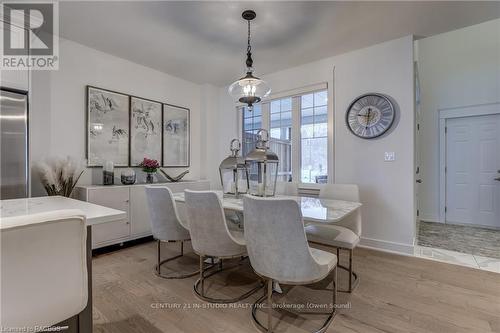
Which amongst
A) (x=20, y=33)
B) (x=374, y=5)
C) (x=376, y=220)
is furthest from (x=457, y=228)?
(x=20, y=33)

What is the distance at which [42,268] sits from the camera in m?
0.82

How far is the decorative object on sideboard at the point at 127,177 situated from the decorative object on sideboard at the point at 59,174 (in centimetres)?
69

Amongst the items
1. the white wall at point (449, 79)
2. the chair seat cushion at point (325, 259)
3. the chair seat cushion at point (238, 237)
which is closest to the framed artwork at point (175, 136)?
the chair seat cushion at point (238, 237)

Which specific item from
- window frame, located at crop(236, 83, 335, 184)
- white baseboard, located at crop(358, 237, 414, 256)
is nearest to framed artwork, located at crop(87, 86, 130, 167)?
window frame, located at crop(236, 83, 335, 184)

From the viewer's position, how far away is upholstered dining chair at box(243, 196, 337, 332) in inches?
56.6

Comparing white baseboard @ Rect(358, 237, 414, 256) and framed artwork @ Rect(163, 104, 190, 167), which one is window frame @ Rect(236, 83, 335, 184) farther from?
framed artwork @ Rect(163, 104, 190, 167)

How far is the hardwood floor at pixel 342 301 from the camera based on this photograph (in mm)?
1710

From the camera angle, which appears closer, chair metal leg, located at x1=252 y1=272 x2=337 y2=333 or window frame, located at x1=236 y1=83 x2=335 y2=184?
chair metal leg, located at x1=252 y1=272 x2=337 y2=333

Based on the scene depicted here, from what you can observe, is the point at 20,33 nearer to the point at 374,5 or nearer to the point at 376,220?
the point at 374,5

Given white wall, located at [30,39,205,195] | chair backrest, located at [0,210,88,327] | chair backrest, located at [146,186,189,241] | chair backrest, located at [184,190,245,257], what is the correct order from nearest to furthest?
chair backrest, located at [0,210,88,327] → chair backrest, located at [184,190,245,257] → chair backrest, located at [146,186,189,241] → white wall, located at [30,39,205,195]

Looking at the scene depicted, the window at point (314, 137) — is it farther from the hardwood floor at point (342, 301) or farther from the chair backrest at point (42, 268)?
the chair backrest at point (42, 268)

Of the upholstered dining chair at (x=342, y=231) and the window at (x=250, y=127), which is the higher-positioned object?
the window at (x=250, y=127)

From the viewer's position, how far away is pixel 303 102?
3932 mm

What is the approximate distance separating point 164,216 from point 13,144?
5.89 feet
